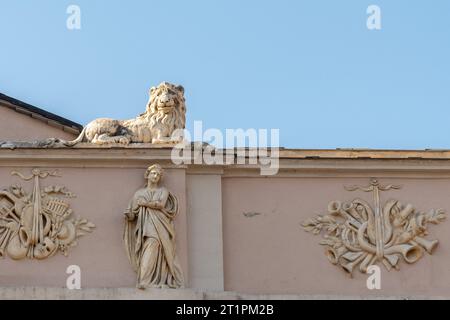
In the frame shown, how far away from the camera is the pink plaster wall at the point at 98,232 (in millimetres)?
26172

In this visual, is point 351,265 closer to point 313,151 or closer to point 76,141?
point 313,151

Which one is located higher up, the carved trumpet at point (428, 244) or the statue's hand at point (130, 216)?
the statue's hand at point (130, 216)

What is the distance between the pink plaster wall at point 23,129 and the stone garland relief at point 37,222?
2.09 metres

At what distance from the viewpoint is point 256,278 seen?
26.6 meters

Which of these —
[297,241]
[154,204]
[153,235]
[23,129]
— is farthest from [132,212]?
[23,129]

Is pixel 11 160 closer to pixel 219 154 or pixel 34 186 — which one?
pixel 34 186

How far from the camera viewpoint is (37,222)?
2645cm

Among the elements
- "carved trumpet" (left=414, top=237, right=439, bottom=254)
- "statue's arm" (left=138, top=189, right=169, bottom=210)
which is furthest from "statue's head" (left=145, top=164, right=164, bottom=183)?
"carved trumpet" (left=414, top=237, right=439, bottom=254)

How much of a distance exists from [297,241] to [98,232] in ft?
7.97

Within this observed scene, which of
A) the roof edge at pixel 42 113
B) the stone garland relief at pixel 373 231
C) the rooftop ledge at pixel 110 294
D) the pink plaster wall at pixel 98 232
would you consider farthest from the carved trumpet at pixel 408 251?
the roof edge at pixel 42 113

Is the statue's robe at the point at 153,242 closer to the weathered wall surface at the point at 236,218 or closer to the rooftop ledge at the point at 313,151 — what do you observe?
the weathered wall surface at the point at 236,218

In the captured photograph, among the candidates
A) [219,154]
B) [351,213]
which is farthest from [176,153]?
[351,213]

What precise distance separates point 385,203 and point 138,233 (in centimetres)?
313

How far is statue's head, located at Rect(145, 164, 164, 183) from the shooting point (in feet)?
87.2
